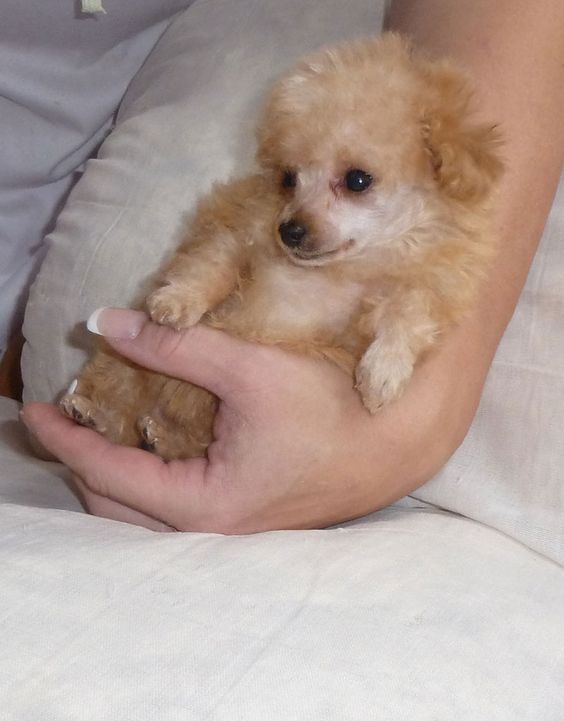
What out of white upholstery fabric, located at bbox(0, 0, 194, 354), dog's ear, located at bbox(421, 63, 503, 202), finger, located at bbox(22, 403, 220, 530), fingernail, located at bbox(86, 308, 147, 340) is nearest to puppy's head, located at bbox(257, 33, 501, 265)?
dog's ear, located at bbox(421, 63, 503, 202)

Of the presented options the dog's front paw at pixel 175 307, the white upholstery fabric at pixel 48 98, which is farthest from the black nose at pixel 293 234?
the white upholstery fabric at pixel 48 98

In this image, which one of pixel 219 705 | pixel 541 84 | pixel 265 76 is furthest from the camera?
pixel 265 76

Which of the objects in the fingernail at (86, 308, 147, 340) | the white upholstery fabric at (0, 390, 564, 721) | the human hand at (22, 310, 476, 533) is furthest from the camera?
the fingernail at (86, 308, 147, 340)

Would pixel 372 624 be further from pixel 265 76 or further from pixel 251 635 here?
pixel 265 76

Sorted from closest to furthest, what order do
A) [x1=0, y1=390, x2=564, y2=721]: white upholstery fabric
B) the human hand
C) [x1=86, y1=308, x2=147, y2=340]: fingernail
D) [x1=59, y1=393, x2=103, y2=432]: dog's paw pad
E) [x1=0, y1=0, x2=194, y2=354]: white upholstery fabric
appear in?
[x1=0, y1=390, x2=564, y2=721]: white upholstery fabric < the human hand < [x1=86, y1=308, x2=147, y2=340]: fingernail < [x1=59, y1=393, x2=103, y2=432]: dog's paw pad < [x1=0, y1=0, x2=194, y2=354]: white upholstery fabric

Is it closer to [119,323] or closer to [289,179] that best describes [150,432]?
[119,323]

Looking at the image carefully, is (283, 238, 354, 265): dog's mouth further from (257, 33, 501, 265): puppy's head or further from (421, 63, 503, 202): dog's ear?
(421, 63, 503, 202): dog's ear

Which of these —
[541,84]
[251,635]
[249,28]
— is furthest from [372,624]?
[249,28]
